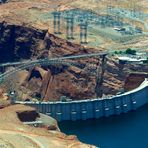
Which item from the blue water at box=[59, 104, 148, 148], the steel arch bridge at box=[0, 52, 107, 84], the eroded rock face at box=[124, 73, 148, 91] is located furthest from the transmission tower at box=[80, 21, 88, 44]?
the blue water at box=[59, 104, 148, 148]

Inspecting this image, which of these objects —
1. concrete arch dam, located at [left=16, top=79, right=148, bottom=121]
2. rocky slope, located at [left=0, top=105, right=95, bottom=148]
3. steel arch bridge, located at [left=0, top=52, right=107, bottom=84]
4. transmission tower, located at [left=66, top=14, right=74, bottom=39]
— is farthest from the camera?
transmission tower, located at [left=66, top=14, right=74, bottom=39]

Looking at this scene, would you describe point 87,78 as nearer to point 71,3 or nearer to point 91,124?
point 91,124

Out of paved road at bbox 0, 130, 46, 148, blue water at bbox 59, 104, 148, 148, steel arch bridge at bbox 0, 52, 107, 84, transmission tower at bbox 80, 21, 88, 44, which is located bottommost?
blue water at bbox 59, 104, 148, 148

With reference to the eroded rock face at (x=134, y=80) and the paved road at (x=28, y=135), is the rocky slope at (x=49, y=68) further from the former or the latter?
the paved road at (x=28, y=135)

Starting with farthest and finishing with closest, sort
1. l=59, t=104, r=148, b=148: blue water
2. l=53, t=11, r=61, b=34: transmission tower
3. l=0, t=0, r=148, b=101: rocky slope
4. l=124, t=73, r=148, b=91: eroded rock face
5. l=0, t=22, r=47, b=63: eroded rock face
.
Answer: l=53, t=11, r=61, b=34: transmission tower → l=0, t=22, r=47, b=63: eroded rock face → l=124, t=73, r=148, b=91: eroded rock face → l=0, t=0, r=148, b=101: rocky slope → l=59, t=104, r=148, b=148: blue water

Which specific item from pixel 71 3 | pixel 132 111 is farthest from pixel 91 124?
pixel 71 3

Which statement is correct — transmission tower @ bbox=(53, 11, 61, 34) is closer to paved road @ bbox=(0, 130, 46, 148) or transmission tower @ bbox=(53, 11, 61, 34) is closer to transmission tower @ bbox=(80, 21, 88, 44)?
transmission tower @ bbox=(80, 21, 88, 44)
